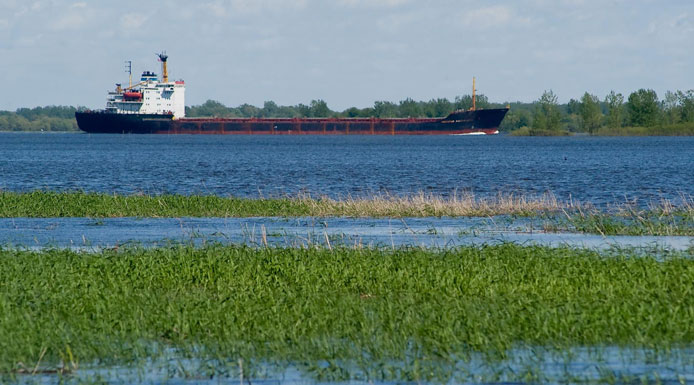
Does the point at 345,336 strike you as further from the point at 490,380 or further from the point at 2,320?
the point at 2,320

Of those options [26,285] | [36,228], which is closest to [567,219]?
[36,228]

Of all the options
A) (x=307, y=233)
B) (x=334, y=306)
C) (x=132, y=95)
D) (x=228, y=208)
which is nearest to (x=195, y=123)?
(x=132, y=95)

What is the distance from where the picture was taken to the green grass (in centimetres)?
1292

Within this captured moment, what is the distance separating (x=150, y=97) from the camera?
185 m

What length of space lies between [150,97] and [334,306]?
17525 cm

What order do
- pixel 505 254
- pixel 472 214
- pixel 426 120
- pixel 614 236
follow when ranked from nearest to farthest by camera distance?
pixel 505 254, pixel 614 236, pixel 472 214, pixel 426 120

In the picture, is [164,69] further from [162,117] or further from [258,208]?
[258,208]

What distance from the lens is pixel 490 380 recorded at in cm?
1173

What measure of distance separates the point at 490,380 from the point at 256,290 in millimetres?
6321

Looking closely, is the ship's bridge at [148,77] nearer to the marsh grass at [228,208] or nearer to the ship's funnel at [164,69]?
the ship's funnel at [164,69]

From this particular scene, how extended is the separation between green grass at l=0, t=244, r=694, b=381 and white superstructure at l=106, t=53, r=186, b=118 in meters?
167

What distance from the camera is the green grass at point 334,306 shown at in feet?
42.4

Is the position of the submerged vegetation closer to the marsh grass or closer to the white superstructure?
the marsh grass

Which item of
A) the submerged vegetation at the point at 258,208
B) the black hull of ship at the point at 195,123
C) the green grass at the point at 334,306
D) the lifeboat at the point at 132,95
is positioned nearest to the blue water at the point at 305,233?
the submerged vegetation at the point at 258,208
